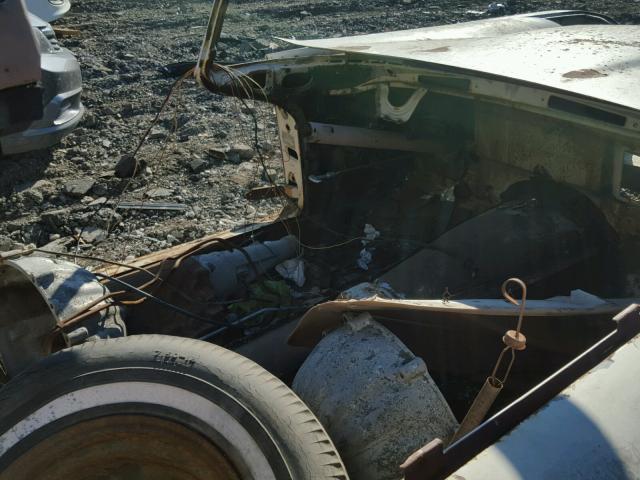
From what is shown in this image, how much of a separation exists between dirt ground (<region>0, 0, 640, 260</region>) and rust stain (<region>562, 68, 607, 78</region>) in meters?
1.39

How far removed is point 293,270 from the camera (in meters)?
3.43

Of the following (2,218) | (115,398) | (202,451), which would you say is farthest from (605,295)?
(2,218)

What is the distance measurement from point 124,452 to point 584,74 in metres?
2.06

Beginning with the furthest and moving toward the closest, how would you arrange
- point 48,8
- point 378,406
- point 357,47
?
point 48,8, point 357,47, point 378,406

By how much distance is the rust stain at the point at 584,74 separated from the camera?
7.99 ft

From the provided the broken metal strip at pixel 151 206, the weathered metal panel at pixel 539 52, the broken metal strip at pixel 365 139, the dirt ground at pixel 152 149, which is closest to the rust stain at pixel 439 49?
the weathered metal panel at pixel 539 52

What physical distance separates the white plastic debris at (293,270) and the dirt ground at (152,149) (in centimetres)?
69

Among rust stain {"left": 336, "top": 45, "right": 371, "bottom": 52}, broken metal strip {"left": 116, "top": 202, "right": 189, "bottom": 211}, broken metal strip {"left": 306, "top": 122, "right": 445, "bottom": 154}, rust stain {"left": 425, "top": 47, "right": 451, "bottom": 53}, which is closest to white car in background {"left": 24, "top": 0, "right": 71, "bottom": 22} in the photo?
broken metal strip {"left": 116, "top": 202, "right": 189, "bottom": 211}

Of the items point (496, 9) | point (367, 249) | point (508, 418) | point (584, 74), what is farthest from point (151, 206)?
point (496, 9)

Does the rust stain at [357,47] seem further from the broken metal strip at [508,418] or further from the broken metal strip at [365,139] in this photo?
the broken metal strip at [508,418]

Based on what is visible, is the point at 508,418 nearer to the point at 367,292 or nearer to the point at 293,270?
the point at 367,292

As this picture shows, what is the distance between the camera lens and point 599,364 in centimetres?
166

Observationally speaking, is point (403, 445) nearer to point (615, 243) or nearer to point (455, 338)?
point (455, 338)

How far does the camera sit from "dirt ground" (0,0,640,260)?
4840mm
